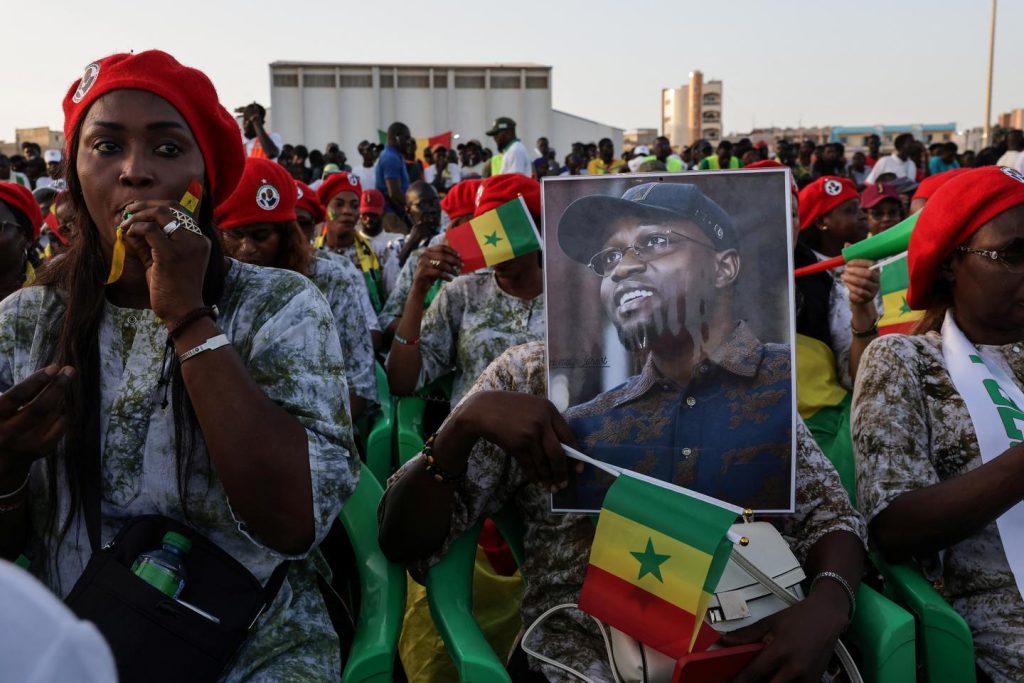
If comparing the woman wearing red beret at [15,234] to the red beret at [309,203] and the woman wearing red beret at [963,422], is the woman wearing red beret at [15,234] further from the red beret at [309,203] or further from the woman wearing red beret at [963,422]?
the woman wearing red beret at [963,422]

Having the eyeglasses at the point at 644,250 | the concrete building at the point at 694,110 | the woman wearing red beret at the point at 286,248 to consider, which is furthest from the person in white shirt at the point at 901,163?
the concrete building at the point at 694,110

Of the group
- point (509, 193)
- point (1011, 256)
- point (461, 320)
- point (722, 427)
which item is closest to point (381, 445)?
point (461, 320)

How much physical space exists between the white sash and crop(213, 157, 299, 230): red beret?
2.77 m

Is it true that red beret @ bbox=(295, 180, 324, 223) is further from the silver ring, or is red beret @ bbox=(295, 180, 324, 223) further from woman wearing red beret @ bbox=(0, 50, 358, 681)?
the silver ring

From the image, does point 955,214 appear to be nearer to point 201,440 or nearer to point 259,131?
point 201,440

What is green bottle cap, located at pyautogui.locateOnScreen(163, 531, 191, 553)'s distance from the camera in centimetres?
175

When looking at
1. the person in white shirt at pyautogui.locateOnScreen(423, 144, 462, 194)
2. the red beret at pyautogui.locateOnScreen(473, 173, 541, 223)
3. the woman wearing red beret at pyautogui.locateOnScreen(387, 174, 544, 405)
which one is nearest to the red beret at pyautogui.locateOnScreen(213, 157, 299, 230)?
the woman wearing red beret at pyautogui.locateOnScreen(387, 174, 544, 405)

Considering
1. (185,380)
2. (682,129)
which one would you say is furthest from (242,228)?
(682,129)

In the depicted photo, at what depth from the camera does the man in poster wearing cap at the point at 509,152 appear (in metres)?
11.3

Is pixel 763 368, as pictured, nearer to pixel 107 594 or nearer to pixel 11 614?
pixel 107 594

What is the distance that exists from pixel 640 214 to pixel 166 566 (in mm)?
1180

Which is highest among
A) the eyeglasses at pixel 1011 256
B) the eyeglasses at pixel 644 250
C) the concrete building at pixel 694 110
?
the concrete building at pixel 694 110

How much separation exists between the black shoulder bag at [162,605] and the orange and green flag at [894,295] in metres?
2.33

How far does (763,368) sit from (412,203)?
583 cm
